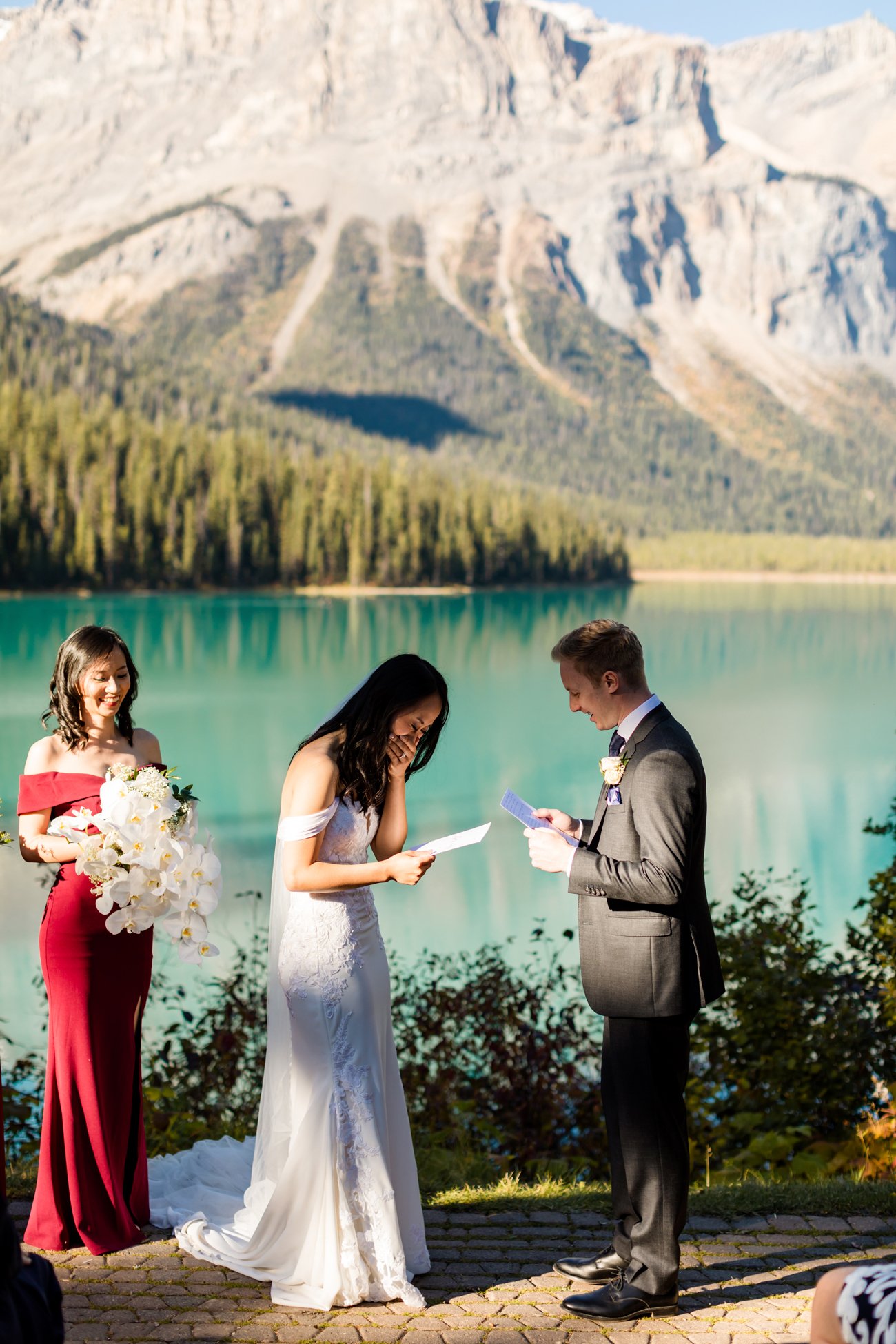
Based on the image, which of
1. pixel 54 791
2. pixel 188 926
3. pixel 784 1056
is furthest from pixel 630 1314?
pixel 784 1056

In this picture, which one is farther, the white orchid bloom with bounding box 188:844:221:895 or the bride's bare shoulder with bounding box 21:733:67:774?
the bride's bare shoulder with bounding box 21:733:67:774

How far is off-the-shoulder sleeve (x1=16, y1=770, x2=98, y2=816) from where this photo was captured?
426 centimetres

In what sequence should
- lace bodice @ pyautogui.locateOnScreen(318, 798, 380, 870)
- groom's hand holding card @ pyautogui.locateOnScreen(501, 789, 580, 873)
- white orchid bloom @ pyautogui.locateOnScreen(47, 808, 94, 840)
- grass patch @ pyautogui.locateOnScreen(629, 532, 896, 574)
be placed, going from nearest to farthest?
groom's hand holding card @ pyautogui.locateOnScreen(501, 789, 580, 873) → lace bodice @ pyautogui.locateOnScreen(318, 798, 380, 870) → white orchid bloom @ pyautogui.locateOnScreen(47, 808, 94, 840) → grass patch @ pyautogui.locateOnScreen(629, 532, 896, 574)

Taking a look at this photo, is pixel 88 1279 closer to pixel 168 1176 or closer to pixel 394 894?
pixel 168 1176

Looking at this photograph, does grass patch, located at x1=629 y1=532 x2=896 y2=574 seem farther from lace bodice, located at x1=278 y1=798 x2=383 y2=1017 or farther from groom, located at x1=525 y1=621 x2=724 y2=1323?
groom, located at x1=525 y1=621 x2=724 y2=1323

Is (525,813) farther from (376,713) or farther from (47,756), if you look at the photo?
(47,756)

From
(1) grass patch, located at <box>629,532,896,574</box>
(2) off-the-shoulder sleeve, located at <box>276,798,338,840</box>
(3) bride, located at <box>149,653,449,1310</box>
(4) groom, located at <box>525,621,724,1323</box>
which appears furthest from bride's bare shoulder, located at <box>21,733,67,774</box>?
(1) grass patch, located at <box>629,532,896,574</box>

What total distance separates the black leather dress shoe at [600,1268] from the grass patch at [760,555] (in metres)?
133

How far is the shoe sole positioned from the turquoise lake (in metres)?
4.12

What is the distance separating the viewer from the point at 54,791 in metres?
4.27

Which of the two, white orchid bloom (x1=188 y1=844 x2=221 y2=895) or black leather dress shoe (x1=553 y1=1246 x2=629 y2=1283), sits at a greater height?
white orchid bloom (x1=188 y1=844 x2=221 y2=895)

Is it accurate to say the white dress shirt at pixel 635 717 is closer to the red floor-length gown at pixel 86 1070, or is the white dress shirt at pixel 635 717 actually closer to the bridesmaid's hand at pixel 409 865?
the bridesmaid's hand at pixel 409 865

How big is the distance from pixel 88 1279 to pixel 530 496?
335 ft

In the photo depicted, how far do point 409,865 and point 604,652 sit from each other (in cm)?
83
